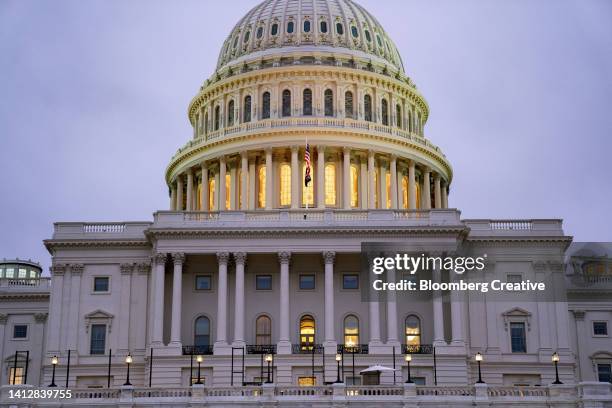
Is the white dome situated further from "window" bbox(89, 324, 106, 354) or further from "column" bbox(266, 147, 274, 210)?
"window" bbox(89, 324, 106, 354)

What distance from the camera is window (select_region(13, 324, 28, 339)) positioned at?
93.4 metres

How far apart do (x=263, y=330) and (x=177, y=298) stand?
6.75 metres

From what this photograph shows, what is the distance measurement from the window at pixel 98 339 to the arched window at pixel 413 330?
2218 cm

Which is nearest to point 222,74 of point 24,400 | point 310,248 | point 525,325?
point 310,248

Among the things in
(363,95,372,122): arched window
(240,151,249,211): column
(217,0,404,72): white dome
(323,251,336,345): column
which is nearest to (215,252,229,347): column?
(323,251,336,345): column

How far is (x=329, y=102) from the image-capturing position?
100m

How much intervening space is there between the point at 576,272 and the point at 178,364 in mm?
37120

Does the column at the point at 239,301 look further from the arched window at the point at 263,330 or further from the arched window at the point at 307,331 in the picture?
the arched window at the point at 307,331

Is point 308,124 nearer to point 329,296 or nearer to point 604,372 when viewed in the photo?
point 329,296

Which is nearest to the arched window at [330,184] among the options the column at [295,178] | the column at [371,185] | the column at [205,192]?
the column at [295,178]

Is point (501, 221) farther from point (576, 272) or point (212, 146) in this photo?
point (212, 146)

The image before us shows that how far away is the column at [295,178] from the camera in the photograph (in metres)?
93.6

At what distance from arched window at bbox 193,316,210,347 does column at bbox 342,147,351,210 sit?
2038 centimetres

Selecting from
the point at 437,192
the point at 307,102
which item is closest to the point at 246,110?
the point at 307,102
